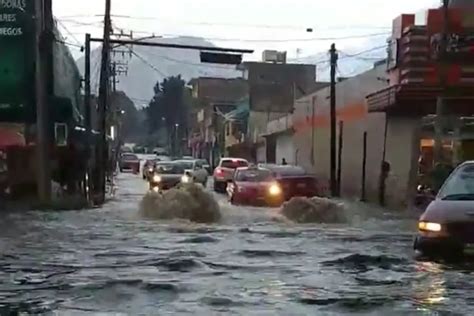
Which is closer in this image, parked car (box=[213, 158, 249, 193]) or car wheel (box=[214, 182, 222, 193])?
parked car (box=[213, 158, 249, 193])

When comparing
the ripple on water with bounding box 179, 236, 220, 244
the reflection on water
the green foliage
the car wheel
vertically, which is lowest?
the car wheel

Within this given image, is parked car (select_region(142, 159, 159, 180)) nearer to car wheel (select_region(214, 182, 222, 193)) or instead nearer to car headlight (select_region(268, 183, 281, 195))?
car wheel (select_region(214, 182, 222, 193))

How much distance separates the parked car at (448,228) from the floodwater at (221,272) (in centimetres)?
24

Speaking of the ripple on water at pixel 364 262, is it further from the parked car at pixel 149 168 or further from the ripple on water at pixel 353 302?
the parked car at pixel 149 168

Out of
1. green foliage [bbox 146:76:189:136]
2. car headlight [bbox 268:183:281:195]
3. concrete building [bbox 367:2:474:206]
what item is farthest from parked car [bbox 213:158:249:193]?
green foliage [bbox 146:76:189:136]

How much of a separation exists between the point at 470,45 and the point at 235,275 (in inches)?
895

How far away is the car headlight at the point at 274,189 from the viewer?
34.8m

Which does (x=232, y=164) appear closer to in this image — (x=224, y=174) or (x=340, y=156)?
(x=224, y=174)

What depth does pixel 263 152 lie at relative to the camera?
84000 millimetres

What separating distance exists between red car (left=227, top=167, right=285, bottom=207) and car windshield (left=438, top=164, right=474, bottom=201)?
1782 cm

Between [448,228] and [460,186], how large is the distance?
1.45 metres

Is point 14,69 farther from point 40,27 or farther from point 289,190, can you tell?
point 289,190

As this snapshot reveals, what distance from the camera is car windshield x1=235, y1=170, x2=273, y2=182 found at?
35938 mm

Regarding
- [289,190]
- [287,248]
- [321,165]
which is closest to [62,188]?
[289,190]
